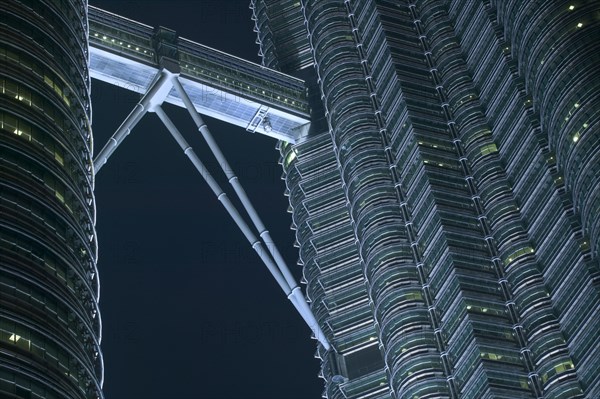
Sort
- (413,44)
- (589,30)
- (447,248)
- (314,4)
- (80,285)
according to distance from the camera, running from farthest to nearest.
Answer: (314,4) → (413,44) → (447,248) → (589,30) → (80,285)

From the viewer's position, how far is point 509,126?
135375 millimetres

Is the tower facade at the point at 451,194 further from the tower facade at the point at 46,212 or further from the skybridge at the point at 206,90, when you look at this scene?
the tower facade at the point at 46,212

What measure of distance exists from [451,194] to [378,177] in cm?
1199

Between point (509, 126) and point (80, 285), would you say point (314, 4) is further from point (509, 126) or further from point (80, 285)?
point (80, 285)

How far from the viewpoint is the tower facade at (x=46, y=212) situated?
68.4 meters

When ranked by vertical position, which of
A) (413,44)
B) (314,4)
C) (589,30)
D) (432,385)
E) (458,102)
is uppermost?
(314,4)

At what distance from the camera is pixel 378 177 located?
145875 millimetres

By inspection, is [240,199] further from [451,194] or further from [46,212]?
[46,212]

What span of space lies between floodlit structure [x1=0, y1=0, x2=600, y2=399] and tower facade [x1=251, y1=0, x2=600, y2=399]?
241 millimetres

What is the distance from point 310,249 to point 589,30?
52.0 m

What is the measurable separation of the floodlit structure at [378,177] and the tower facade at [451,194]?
0.24m

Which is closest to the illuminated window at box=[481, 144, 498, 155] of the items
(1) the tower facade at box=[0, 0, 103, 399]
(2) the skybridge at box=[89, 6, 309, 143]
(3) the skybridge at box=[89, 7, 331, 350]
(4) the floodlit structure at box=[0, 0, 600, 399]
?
(4) the floodlit structure at box=[0, 0, 600, 399]

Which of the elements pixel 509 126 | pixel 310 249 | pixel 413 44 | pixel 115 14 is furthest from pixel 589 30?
pixel 115 14

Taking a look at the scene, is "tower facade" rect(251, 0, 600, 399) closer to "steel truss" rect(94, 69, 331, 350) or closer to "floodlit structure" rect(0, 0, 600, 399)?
"floodlit structure" rect(0, 0, 600, 399)
